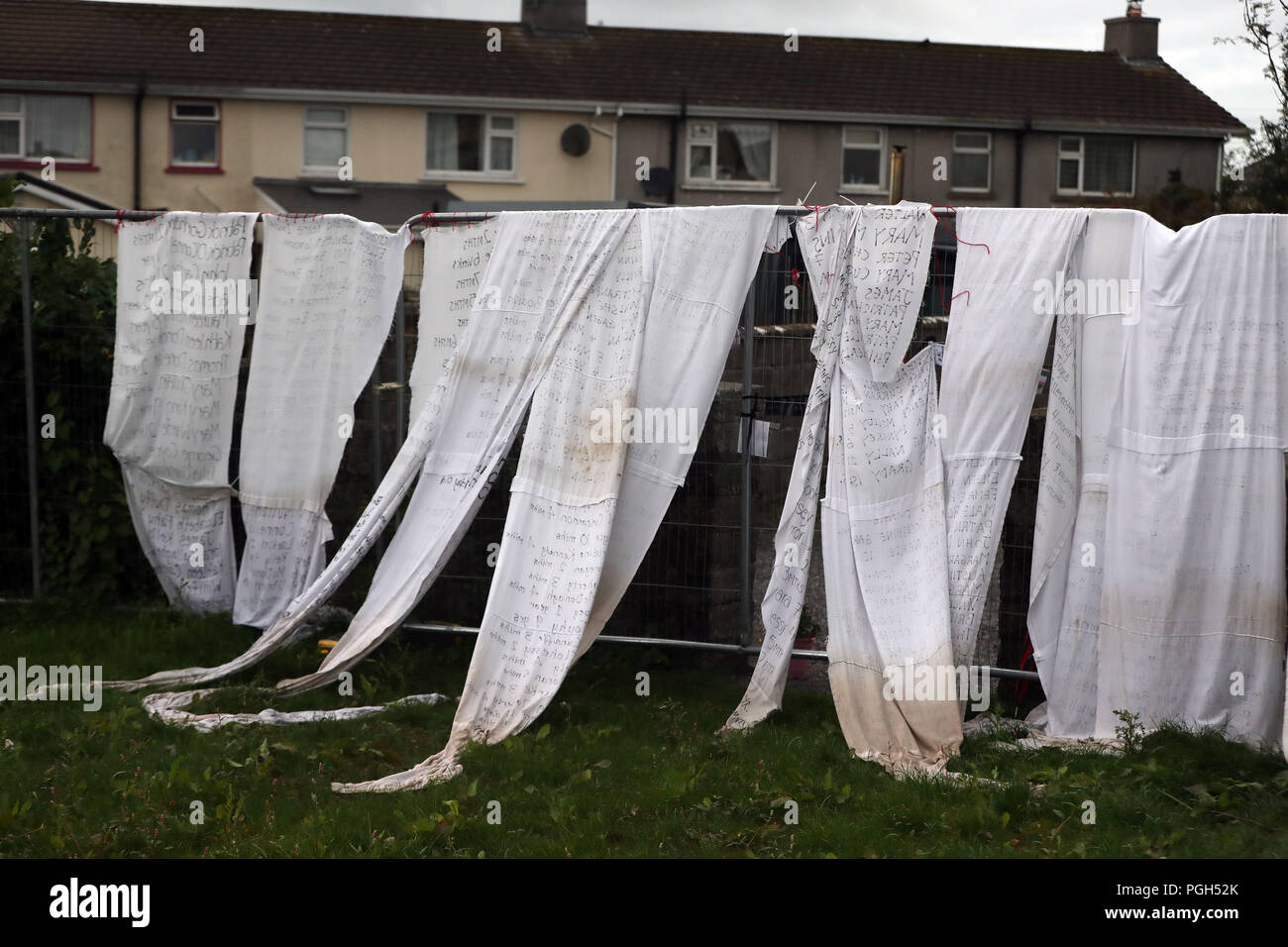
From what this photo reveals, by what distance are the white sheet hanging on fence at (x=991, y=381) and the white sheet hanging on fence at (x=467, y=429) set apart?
1.77 meters

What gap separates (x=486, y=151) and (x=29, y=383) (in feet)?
65.2

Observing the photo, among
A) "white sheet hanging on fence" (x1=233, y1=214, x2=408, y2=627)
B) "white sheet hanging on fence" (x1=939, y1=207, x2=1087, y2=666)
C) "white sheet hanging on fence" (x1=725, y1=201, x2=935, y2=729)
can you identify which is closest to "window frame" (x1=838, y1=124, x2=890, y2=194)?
"white sheet hanging on fence" (x1=233, y1=214, x2=408, y2=627)

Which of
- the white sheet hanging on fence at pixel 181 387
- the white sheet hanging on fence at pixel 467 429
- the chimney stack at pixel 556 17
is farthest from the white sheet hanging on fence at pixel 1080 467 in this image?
the chimney stack at pixel 556 17

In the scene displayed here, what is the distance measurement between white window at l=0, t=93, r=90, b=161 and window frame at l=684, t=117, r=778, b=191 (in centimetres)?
1193

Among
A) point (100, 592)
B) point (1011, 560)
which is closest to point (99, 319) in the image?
point (100, 592)

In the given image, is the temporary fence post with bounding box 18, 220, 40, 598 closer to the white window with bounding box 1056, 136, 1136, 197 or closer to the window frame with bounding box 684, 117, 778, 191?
the window frame with bounding box 684, 117, 778, 191

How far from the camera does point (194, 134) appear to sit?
25438 millimetres

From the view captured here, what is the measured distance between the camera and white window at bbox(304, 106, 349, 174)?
25.8 m

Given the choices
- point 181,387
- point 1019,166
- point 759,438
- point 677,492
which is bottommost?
point 677,492

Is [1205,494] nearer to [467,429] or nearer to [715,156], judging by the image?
[467,429]

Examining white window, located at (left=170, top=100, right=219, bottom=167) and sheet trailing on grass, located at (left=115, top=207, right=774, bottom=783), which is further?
white window, located at (left=170, top=100, right=219, bottom=167)

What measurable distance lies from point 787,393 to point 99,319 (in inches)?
163

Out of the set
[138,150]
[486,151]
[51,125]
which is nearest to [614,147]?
[486,151]
